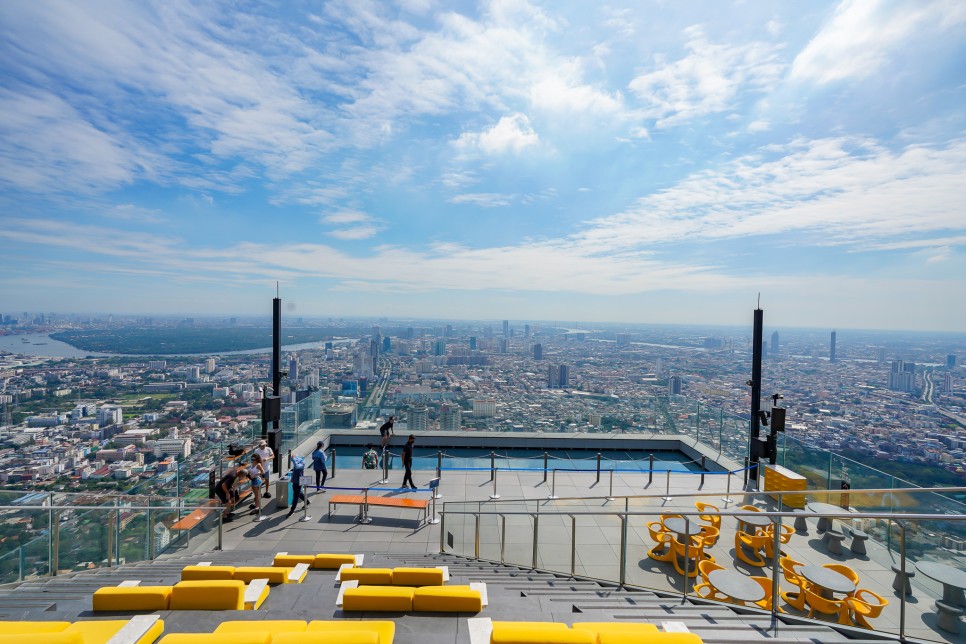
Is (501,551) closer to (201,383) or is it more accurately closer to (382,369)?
(382,369)

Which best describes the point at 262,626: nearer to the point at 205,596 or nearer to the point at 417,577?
the point at 205,596

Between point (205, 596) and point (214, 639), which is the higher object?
point (214, 639)

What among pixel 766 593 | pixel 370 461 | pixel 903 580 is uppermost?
pixel 903 580

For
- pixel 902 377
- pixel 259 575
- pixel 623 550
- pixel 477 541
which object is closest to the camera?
pixel 259 575

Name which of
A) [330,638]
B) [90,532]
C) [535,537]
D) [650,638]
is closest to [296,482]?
[90,532]

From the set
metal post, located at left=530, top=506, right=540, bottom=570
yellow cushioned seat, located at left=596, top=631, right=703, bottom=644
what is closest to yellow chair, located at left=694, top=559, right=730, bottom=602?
metal post, located at left=530, top=506, right=540, bottom=570

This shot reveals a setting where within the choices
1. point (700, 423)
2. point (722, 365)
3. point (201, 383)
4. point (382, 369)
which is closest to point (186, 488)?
point (382, 369)
